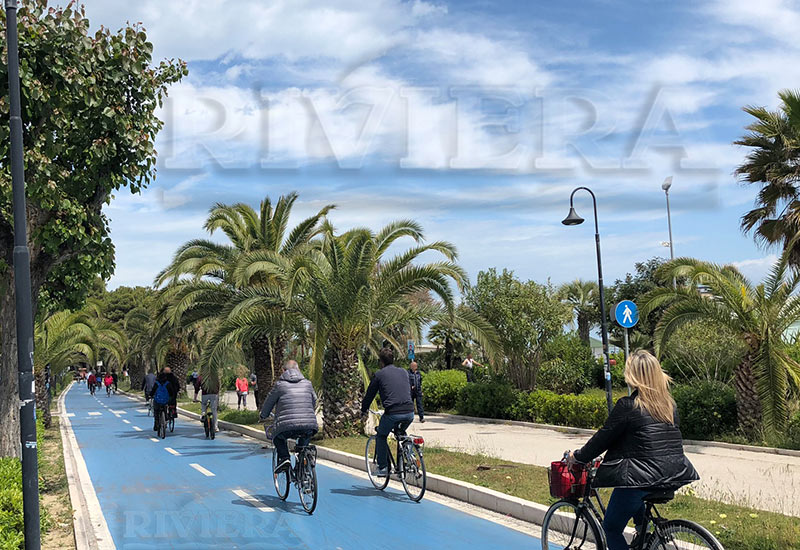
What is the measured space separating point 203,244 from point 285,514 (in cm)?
1574

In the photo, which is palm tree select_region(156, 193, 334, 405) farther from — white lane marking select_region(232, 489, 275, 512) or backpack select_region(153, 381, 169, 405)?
white lane marking select_region(232, 489, 275, 512)

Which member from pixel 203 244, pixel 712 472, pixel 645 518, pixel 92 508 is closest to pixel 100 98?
pixel 92 508

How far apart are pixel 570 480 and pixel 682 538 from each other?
976mm

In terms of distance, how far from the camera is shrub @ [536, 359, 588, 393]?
23.9 m

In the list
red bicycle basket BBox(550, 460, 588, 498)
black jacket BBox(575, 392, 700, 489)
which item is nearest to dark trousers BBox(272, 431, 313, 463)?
red bicycle basket BBox(550, 460, 588, 498)

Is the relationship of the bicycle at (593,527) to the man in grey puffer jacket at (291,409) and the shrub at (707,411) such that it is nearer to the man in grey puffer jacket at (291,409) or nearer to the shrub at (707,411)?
the man in grey puffer jacket at (291,409)

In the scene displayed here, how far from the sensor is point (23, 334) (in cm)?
702

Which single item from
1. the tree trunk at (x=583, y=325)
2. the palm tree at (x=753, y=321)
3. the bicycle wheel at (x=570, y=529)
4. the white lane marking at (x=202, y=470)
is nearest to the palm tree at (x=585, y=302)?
the tree trunk at (x=583, y=325)

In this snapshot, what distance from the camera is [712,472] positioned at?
11.8 m

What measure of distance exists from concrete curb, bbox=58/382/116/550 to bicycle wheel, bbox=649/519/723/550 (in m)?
5.39

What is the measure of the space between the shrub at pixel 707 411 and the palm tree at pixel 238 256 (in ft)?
37.1

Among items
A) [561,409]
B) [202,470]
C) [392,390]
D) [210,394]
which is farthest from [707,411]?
[210,394]

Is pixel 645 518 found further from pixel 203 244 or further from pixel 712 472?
pixel 203 244

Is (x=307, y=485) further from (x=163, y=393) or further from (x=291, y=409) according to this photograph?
(x=163, y=393)
